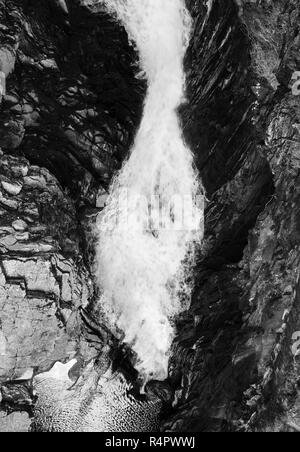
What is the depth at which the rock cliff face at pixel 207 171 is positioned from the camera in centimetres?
912

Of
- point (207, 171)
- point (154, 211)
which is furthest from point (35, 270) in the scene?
point (207, 171)

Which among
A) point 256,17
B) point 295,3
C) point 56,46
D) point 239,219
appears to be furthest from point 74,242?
point 295,3

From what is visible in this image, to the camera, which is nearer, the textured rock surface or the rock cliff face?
the rock cliff face

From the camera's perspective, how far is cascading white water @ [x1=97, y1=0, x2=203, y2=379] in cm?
1009

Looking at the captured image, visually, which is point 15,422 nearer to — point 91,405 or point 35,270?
point 91,405

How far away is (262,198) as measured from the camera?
32.7 feet

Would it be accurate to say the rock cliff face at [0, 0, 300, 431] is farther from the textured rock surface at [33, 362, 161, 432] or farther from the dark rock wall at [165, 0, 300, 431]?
the textured rock surface at [33, 362, 161, 432]

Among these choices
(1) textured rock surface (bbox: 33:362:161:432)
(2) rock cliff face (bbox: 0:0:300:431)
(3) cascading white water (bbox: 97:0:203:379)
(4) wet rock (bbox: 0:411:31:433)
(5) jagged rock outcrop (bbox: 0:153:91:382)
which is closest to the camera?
(5) jagged rock outcrop (bbox: 0:153:91:382)

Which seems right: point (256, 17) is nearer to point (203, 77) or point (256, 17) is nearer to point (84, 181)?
point (203, 77)

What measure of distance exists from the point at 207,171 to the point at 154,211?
138 cm

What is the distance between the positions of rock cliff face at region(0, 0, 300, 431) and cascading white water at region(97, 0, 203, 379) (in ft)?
0.94

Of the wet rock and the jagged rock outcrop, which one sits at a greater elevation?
the jagged rock outcrop

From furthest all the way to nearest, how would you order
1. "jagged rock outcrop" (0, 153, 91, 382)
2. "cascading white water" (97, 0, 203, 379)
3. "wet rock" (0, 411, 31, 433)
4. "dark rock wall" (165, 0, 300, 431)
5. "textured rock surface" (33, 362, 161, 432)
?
"cascading white water" (97, 0, 203, 379) < "dark rock wall" (165, 0, 300, 431) < "textured rock surface" (33, 362, 161, 432) < "wet rock" (0, 411, 31, 433) < "jagged rock outcrop" (0, 153, 91, 382)

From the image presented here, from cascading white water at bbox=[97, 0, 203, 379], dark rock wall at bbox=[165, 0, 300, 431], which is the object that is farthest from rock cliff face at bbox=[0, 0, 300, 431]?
cascading white water at bbox=[97, 0, 203, 379]
